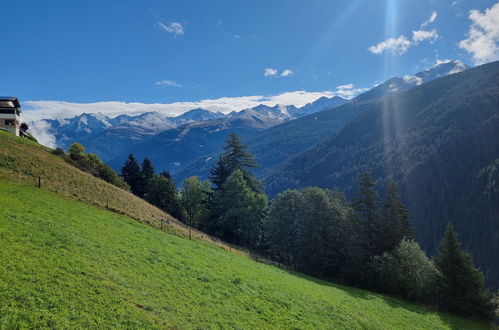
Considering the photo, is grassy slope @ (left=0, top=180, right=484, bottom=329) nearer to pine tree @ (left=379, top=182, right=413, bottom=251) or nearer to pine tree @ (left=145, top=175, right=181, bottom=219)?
pine tree @ (left=379, top=182, right=413, bottom=251)

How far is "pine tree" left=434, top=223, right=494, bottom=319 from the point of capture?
40.3m

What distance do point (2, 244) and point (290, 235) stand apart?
45676mm

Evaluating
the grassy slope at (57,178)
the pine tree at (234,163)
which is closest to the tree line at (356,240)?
the pine tree at (234,163)

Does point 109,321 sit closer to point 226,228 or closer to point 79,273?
point 79,273

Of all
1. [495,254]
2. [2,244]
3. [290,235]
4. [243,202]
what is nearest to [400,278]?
[290,235]

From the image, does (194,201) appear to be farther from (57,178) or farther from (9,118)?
(9,118)

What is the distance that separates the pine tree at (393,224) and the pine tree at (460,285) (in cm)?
681

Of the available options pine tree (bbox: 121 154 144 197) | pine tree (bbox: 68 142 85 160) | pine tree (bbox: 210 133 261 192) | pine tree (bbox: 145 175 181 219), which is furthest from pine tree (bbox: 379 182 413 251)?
pine tree (bbox: 121 154 144 197)

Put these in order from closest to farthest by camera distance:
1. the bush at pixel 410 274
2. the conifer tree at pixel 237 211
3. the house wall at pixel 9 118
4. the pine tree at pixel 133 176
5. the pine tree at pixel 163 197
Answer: the bush at pixel 410 274 → the conifer tree at pixel 237 211 → the house wall at pixel 9 118 → the pine tree at pixel 163 197 → the pine tree at pixel 133 176

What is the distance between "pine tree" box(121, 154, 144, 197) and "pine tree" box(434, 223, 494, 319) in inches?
2849

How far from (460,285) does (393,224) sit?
12.3m

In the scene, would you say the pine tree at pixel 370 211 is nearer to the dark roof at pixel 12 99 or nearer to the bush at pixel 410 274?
the bush at pixel 410 274

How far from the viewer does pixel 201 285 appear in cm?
1905

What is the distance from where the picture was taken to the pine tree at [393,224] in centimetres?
4975
